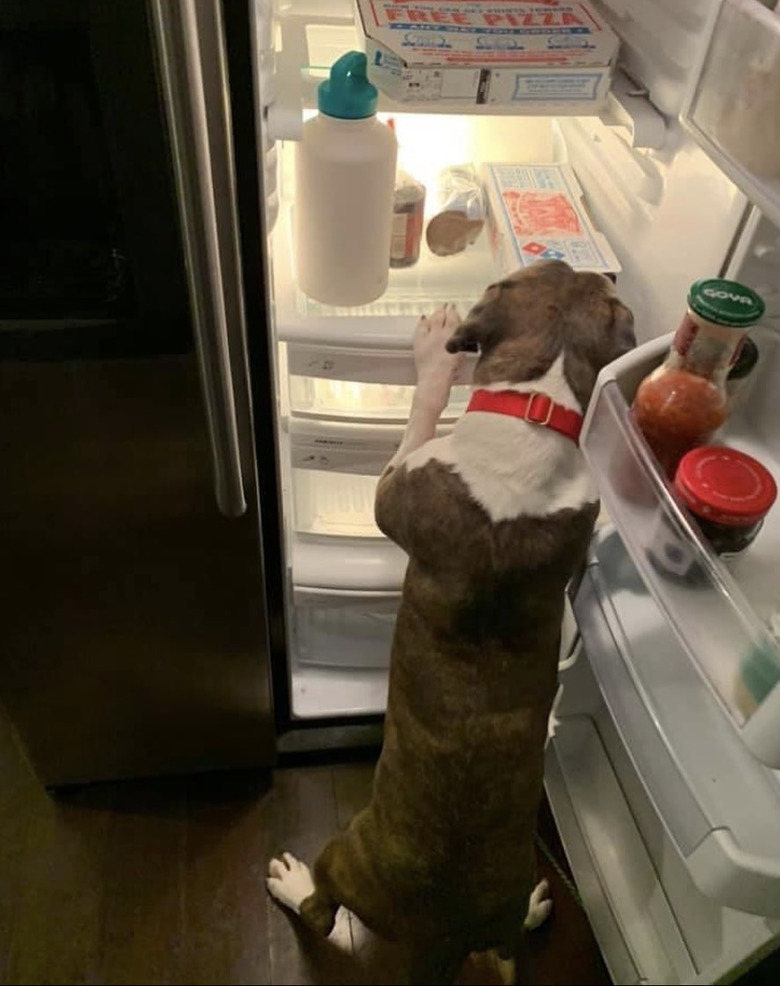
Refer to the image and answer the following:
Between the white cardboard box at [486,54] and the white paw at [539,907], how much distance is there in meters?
1.07

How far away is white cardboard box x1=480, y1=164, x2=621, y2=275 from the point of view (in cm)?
100

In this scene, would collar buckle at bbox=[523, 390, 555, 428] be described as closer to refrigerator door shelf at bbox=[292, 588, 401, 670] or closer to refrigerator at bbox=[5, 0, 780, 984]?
refrigerator at bbox=[5, 0, 780, 984]

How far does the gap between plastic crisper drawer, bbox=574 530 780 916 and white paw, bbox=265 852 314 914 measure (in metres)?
0.63

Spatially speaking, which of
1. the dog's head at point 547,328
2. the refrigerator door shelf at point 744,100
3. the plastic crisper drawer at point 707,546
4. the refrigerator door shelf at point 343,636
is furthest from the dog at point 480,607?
the refrigerator door shelf at point 343,636

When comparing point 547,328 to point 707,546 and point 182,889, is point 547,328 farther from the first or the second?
point 182,889

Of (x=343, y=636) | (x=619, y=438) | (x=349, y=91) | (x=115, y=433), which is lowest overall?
(x=343, y=636)

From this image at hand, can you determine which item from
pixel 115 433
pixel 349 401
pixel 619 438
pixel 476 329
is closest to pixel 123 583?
pixel 115 433

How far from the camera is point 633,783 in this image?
3.74 ft

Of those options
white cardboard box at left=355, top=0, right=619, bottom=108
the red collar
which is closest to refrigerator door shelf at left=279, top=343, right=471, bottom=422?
the red collar

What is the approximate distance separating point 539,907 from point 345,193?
1038mm

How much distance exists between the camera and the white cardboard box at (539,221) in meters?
1.00

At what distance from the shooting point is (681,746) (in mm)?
792

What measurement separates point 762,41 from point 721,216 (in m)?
0.17

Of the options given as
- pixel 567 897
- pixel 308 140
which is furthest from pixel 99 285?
pixel 567 897
